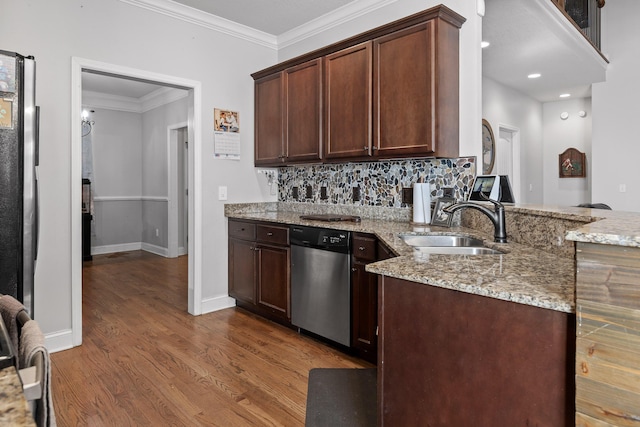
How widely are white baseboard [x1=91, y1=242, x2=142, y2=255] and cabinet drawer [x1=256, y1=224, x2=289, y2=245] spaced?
4.42 meters

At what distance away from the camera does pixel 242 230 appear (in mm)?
3580

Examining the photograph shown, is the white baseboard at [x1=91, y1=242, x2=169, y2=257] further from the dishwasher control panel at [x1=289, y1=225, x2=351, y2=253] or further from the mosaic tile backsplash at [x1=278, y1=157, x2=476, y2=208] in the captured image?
the dishwasher control panel at [x1=289, y1=225, x2=351, y2=253]

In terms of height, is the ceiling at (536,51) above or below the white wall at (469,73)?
above

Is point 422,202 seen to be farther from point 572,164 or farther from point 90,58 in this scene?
point 572,164

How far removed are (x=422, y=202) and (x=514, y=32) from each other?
2127 mm

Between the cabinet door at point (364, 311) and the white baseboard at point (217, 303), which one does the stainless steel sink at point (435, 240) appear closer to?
the cabinet door at point (364, 311)

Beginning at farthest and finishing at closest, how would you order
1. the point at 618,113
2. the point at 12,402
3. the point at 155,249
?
the point at 155,249 → the point at 618,113 → the point at 12,402

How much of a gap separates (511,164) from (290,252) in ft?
14.5

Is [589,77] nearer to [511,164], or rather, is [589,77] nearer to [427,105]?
[511,164]

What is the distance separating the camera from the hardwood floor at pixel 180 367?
2.01 metres

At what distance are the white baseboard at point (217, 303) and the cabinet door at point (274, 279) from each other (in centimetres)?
52

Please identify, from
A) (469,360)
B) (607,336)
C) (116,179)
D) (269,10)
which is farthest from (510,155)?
(116,179)

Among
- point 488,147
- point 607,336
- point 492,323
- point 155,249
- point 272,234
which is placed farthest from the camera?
point 155,249

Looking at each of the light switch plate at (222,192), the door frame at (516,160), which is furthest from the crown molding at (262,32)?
the door frame at (516,160)
